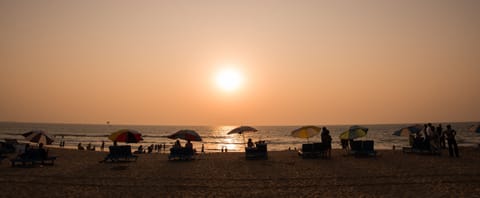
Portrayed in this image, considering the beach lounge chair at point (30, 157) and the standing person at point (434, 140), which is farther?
the standing person at point (434, 140)

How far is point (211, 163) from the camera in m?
19.0

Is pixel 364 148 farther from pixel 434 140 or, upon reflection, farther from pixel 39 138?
pixel 39 138

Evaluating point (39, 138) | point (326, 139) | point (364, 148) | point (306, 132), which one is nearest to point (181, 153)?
point (306, 132)

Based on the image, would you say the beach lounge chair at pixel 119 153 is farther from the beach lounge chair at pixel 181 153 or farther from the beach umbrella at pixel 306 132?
the beach umbrella at pixel 306 132

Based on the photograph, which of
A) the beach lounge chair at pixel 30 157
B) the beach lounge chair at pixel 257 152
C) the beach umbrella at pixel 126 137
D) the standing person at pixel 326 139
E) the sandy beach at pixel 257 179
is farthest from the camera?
the beach lounge chair at pixel 257 152

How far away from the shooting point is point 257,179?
44.7 ft

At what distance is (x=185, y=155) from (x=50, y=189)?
8753 millimetres

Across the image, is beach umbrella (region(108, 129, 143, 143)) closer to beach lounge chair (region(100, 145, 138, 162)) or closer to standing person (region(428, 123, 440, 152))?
beach lounge chair (region(100, 145, 138, 162))

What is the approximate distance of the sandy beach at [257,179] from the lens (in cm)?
1128

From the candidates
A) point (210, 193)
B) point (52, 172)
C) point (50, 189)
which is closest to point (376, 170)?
point (210, 193)

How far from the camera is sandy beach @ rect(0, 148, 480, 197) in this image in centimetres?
1128

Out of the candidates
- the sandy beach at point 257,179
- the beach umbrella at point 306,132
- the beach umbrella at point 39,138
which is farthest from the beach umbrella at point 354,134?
the beach umbrella at point 39,138

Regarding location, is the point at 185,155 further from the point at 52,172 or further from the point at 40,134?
the point at 40,134

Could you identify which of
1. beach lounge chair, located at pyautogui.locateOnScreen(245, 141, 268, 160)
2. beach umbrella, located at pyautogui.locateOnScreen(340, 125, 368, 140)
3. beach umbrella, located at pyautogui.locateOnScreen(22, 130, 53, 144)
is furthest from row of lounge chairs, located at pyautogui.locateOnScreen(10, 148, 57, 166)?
beach umbrella, located at pyautogui.locateOnScreen(340, 125, 368, 140)
